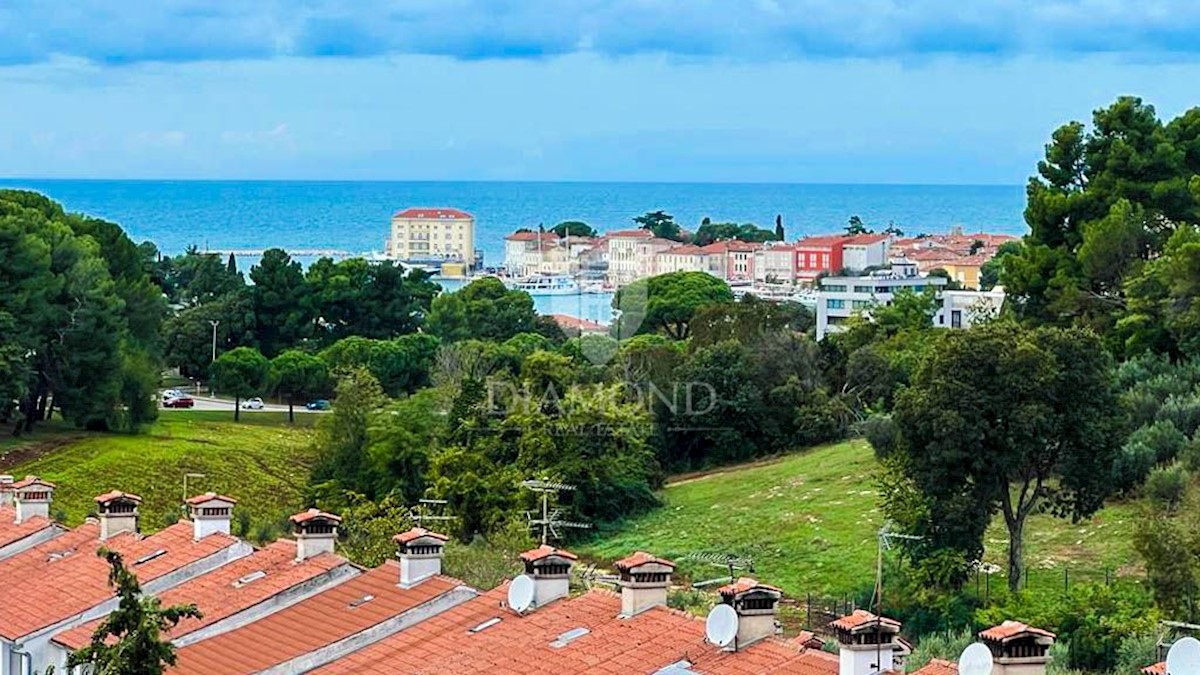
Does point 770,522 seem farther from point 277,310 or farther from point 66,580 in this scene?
point 277,310

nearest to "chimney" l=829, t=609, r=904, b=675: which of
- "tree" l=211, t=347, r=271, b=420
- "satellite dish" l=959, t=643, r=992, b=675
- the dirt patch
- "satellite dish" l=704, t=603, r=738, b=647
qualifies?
"satellite dish" l=959, t=643, r=992, b=675

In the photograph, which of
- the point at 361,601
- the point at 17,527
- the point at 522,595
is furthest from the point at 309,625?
the point at 17,527

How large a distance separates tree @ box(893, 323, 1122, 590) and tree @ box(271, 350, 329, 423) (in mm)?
41618

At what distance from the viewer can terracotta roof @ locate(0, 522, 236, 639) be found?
27.0 meters

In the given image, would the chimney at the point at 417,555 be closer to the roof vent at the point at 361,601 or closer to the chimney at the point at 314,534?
the roof vent at the point at 361,601

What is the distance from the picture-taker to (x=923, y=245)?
648ft

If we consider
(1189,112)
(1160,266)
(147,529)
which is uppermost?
(1189,112)

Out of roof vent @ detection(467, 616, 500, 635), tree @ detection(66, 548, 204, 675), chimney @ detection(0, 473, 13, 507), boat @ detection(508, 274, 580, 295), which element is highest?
boat @ detection(508, 274, 580, 295)

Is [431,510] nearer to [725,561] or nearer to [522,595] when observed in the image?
[725,561]

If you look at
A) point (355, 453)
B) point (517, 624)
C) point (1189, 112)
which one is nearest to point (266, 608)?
point (517, 624)

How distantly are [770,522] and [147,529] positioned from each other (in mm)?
14385

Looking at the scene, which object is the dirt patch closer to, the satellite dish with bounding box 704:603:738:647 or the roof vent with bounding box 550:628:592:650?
the roof vent with bounding box 550:628:592:650

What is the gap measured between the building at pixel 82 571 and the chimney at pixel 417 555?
368 centimetres

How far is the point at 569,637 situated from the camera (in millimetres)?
22531
